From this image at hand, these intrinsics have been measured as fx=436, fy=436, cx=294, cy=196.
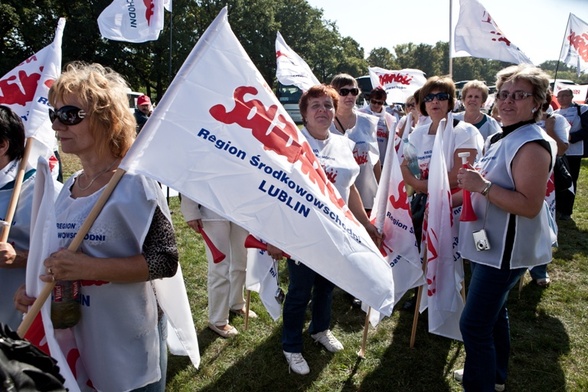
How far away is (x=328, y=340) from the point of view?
3.68m

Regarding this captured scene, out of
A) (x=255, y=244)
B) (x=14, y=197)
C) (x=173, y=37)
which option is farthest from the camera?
(x=173, y=37)

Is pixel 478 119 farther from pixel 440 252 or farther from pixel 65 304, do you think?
pixel 65 304

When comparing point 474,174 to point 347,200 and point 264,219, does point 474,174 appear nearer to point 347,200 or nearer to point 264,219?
point 347,200

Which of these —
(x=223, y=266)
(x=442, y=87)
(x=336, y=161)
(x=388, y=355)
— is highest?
(x=442, y=87)

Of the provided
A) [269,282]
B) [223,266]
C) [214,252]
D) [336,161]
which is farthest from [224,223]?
[336,161]

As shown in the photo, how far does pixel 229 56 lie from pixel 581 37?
30.8 ft

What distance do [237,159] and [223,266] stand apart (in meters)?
2.24

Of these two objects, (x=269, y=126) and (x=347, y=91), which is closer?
(x=269, y=126)

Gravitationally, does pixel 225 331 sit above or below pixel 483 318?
below

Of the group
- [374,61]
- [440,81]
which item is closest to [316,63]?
[374,61]

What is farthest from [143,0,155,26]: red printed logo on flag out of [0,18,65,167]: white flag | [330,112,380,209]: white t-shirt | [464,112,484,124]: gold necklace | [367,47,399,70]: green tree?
[367,47,399,70]: green tree

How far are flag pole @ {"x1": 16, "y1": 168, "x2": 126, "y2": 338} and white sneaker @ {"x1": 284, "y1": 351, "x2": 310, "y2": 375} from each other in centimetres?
216

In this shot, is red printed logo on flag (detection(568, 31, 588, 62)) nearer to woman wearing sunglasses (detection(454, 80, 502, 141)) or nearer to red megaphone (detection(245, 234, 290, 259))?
woman wearing sunglasses (detection(454, 80, 502, 141))

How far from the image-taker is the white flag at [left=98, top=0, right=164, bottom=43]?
501cm
